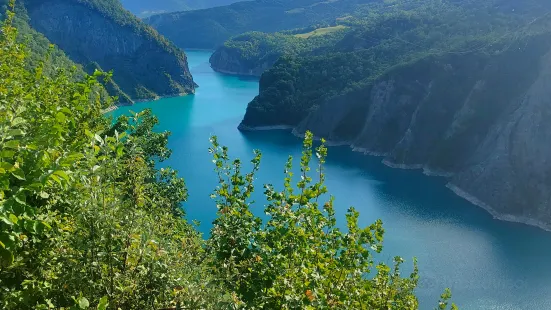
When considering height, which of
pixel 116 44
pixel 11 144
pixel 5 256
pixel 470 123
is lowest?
pixel 116 44

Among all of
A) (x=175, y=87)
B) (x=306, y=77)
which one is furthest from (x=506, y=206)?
(x=175, y=87)

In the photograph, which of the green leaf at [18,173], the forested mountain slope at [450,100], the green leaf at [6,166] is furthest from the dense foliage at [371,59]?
the green leaf at [6,166]

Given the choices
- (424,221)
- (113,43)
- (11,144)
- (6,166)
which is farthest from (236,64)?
(6,166)

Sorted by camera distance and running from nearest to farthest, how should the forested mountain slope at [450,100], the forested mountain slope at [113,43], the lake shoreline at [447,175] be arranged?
the lake shoreline at [447,175]
the forested mountain slope at [450,100]
the forested mountain slope at [113,43]

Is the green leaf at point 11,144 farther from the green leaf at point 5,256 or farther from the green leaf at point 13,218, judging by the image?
the green leaf at point 5,256

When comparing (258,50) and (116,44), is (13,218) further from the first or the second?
(258,50)
